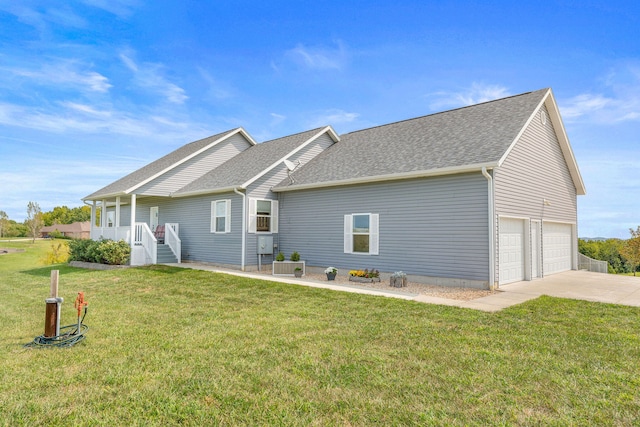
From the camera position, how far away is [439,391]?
3467 millimetres

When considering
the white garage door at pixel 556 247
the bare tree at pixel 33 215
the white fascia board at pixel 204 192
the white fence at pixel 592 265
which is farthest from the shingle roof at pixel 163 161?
the bare tree at pixel 33 215

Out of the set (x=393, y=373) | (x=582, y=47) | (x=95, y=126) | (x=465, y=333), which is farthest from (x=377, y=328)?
(x=95, y=126)

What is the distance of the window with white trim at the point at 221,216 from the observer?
564 inches

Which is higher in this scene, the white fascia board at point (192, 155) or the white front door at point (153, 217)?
the white fascia board at point (192, 155)

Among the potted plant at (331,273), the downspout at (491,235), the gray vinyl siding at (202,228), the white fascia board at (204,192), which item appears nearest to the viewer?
the downspout at (491,235)

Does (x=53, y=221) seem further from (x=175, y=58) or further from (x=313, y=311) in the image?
(x=313, y=311)

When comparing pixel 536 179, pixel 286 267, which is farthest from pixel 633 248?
pixel 286 267

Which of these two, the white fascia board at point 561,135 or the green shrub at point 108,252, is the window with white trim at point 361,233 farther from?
the green shrub at point 108,252

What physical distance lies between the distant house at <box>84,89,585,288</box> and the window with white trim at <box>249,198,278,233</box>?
45mm

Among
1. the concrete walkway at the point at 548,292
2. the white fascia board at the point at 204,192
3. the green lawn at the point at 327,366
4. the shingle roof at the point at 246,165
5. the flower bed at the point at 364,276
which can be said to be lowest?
the green lawn at the point at 327,366

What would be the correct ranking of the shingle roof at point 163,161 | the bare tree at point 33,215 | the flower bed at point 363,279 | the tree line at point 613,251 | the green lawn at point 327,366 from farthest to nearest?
1. the bare tree at point 33,215
2. the tree line at point 613,251
3. the shingle roof at point 163,161
4. the flower bed at point 363,279
5. the green lawn at point 327,366

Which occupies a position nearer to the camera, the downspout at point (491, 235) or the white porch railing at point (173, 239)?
the downspout at point (491, 235)

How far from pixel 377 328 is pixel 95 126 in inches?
685

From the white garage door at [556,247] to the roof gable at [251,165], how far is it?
958 cm
